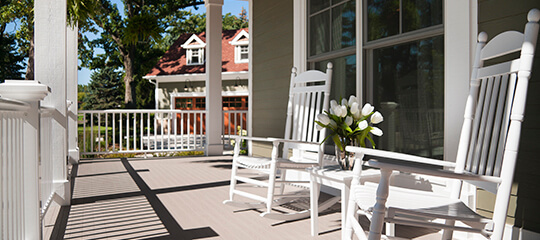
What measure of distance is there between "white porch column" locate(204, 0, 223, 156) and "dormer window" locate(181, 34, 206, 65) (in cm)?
961

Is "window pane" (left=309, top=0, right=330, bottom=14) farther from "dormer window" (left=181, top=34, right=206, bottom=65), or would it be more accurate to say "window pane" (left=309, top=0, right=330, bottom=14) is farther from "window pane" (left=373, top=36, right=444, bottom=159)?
"dormer window" (left=181, top=34, right=206, bottom=65)

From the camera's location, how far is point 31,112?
2.03 metres

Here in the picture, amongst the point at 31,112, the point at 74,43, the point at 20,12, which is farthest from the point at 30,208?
the point at 20,12

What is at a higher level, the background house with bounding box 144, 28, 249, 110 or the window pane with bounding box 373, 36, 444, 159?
the background house with bounding box 144, 28, 249, 110

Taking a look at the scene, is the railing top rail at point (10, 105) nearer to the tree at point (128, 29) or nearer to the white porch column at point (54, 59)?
the white porch column at point (54, 59)

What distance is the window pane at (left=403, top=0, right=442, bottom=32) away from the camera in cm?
269

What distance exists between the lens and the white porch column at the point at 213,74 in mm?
6852

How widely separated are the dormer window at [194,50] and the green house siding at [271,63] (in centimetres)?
1089

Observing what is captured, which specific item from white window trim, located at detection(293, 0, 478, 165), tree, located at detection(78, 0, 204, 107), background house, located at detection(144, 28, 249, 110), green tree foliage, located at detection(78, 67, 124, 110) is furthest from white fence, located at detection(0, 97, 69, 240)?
green tree foliage, located at detection(78, 67, 124, 110)

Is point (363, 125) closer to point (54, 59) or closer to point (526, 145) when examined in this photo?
point (526, 145)

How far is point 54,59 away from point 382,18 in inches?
108

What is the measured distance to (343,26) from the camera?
3.73m

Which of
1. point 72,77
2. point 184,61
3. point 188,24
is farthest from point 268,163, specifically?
point 188,24

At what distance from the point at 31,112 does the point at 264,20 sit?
156 inches
